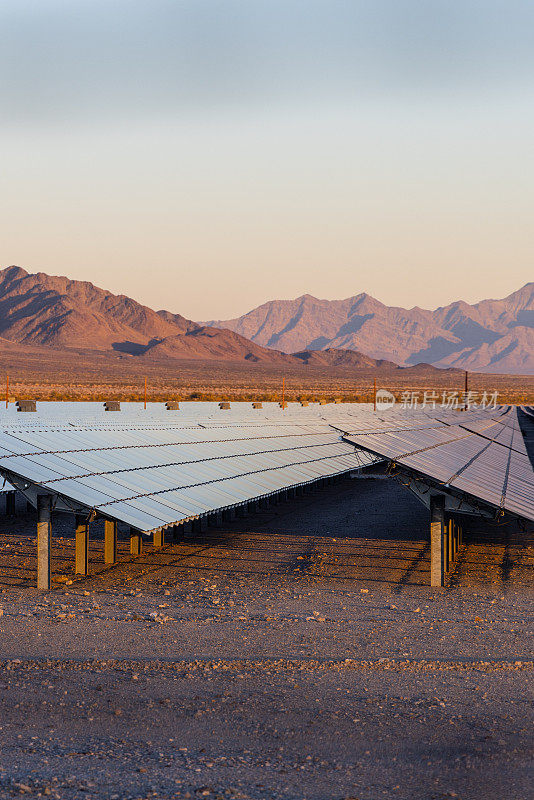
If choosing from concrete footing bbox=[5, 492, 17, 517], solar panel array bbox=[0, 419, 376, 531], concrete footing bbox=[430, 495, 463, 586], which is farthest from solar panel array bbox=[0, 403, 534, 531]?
concrete footing bbox=[5, 492, 17, 517]

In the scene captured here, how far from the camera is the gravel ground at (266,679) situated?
972 cm

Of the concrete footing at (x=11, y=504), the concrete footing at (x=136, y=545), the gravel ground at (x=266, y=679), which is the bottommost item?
the concrete footing at (x=11, y=504)

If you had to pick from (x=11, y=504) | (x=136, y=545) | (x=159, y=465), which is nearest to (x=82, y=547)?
(x=136, y=545)

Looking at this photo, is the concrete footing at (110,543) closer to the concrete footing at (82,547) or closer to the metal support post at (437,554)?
the concrete footing at (82,547)

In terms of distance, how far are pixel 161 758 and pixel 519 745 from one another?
4.34 metres

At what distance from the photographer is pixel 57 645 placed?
47.8 ft

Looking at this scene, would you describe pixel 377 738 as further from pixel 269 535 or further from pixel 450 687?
pixel 269 535

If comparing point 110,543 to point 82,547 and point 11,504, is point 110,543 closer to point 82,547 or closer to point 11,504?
point 82,547

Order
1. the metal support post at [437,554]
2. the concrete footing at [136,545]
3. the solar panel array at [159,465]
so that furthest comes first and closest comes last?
the concrete footing at [136,545] < the solar panel array at [159,465] < the metal support post at [437,554]

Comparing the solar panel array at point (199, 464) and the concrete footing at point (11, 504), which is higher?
the solar panel array at point (199, 464)

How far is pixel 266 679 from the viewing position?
13.1 meters

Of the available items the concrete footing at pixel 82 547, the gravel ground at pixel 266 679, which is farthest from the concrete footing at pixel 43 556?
the concrete footing at pixel 82 547

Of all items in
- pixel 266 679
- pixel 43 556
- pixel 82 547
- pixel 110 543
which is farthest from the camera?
pixel 110 543

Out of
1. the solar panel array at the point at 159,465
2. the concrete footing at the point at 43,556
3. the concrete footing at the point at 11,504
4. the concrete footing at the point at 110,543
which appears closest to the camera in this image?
the concrete footing at the point at 43,556
